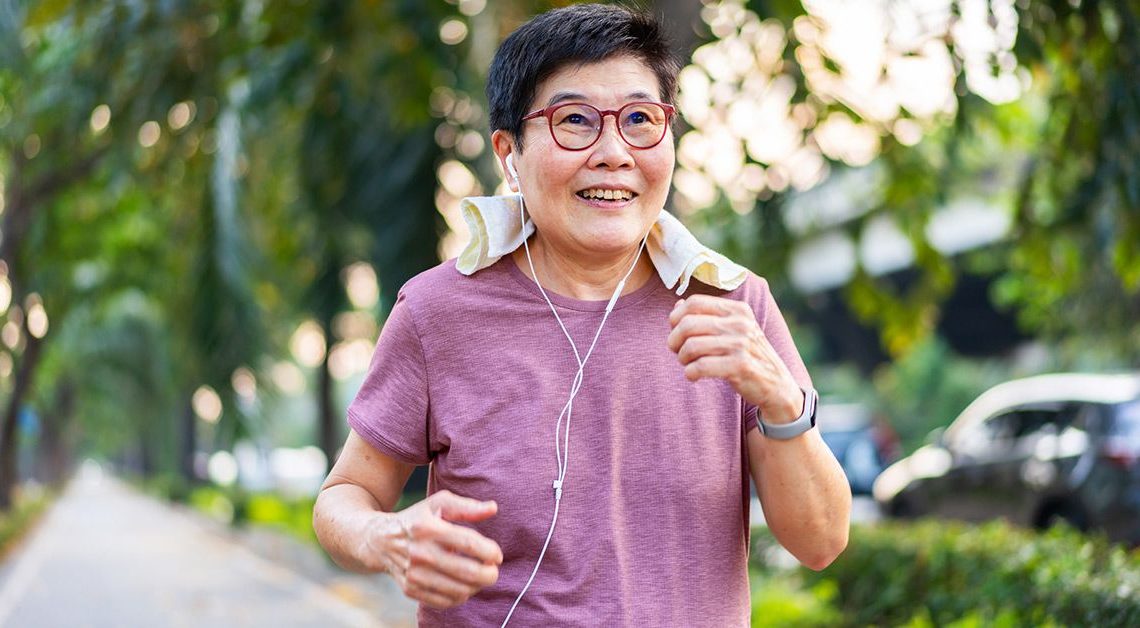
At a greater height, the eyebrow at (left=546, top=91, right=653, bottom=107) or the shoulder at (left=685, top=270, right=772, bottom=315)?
the eyebrow at (left=546, top=91, right=653, bottom=107)

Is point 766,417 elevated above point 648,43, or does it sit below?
below

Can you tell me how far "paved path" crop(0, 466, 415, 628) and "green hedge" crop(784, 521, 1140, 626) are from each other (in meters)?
3.76

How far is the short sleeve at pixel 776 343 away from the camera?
205 cm

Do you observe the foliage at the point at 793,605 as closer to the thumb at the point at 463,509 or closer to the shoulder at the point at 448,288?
the shoulder at the point at 448,288

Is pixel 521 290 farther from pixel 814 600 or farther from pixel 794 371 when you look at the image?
pixel 814 600

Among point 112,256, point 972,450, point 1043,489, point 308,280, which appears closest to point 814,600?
point 1043,489

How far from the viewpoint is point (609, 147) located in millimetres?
2053

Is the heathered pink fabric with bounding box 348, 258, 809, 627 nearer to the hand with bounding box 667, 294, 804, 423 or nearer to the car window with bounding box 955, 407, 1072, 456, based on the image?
the hand with bounding box 667, 294, 804, 423

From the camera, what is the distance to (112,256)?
788 inches

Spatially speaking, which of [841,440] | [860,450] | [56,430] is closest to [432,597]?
[860,450]

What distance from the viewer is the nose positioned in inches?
80.8

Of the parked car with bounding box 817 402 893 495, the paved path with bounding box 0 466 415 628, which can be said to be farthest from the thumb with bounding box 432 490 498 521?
the parked car with bounding box 817 402 893 495

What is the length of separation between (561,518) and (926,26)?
4.40 m

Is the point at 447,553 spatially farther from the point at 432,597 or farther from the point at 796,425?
the point at 796,425
